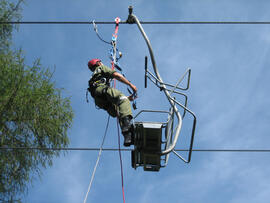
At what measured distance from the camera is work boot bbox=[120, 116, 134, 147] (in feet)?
14.5

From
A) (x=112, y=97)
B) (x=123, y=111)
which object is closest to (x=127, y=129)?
(x=123, y=111)

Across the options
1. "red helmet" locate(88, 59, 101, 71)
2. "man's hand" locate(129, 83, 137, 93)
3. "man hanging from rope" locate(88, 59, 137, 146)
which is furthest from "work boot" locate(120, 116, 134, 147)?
"red helmet" locate(88, 59, 101, 71)

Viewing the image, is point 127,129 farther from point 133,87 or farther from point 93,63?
point 93,63

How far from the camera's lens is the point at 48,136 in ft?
23.9

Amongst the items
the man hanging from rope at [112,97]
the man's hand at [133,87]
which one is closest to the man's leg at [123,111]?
the man hanging from rope at [112,97]

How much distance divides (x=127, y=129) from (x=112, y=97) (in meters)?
0.37

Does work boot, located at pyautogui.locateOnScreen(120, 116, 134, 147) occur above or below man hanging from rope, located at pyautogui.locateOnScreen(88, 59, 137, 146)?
below

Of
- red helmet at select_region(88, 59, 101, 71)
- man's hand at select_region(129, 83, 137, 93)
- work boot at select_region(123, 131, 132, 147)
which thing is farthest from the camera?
red helmet at select_region(88, 59, 101, 71)

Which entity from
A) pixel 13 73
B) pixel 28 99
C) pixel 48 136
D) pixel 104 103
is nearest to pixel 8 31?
pixel 13 73

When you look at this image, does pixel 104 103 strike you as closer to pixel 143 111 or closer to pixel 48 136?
pixel 143 111

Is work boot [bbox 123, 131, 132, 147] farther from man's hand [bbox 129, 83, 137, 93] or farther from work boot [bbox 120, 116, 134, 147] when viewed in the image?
man's hand [bbox 129, 83, 137, 93]

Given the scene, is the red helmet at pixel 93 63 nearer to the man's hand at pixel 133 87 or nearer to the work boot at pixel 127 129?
the man's hand at pixel 133 87

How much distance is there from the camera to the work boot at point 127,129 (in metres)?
4.43

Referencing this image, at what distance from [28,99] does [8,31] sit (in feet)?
5.05
